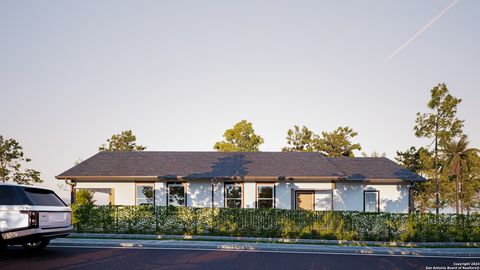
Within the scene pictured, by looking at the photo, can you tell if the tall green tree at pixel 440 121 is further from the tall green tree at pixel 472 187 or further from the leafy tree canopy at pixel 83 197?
the leafy tree canopy at pixel 83 197

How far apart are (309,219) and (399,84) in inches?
535

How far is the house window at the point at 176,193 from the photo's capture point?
24.5 metres

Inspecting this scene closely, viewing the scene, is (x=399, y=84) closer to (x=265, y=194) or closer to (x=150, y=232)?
(x=265, y=194)

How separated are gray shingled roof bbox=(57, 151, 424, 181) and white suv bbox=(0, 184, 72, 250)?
41.4 ft

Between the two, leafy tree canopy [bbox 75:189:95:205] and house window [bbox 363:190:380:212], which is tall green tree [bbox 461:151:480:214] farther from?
leafy tree canopy [bbox 75:189:95:205]

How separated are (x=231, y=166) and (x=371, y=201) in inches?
326

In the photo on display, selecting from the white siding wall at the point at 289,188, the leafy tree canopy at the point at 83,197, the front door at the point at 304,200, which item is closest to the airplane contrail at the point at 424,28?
the white siding wall at the point at 289,188

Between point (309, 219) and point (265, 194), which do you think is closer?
point (309, 219)

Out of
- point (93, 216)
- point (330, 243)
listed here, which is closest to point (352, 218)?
point (330, 243)

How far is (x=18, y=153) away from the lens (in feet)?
121

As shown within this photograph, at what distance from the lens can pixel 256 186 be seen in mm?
24188

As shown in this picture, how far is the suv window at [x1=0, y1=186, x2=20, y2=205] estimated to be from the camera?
10617 mm

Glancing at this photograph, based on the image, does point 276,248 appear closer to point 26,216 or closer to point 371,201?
point 26,216

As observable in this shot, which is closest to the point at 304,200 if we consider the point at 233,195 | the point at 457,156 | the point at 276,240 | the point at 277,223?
the point at 233,195
